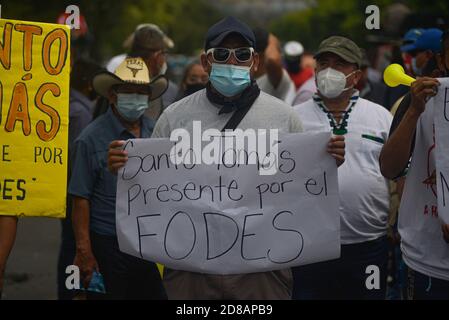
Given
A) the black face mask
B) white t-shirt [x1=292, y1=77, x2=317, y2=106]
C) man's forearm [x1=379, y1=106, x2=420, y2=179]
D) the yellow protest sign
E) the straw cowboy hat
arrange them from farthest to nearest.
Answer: the black face mask < white t-shirt [x1=292, y1=77, x2=317, y2=106] < the straw cowboy hat < the yellow protest sign < man's forearm [x1=379, y1=106, x2=420, y2=179]

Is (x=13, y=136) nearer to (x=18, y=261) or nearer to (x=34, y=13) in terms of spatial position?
(x=18, y=261)

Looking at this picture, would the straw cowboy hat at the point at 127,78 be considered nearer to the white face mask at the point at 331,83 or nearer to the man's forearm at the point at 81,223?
the man's forearm at the point at 81,223

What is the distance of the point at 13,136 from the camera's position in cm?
521

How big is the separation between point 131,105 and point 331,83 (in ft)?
3.81

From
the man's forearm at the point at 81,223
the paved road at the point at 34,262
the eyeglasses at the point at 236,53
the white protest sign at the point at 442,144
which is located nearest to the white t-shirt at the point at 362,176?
the eyeglasses at the point at 236,53

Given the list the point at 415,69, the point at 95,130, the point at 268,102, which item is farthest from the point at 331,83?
the point at 415,69

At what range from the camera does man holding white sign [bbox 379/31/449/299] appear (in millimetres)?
4707

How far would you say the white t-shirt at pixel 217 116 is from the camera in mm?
5035

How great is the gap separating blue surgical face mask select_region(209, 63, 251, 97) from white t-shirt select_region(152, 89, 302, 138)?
10 centimetres

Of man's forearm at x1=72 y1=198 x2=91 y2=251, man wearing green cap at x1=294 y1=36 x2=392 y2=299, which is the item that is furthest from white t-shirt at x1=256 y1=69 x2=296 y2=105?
man's forearm at x1=72 y1=198 x2=91 y2=251

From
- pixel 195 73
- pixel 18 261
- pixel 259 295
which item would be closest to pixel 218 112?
pixel 259 295

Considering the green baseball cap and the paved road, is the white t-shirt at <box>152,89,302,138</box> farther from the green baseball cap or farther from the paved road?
the paved road
